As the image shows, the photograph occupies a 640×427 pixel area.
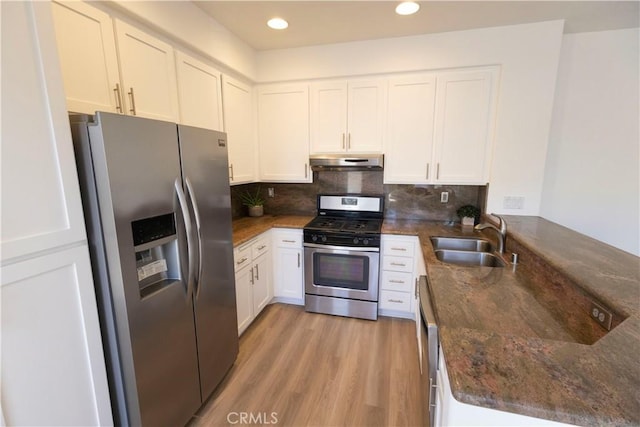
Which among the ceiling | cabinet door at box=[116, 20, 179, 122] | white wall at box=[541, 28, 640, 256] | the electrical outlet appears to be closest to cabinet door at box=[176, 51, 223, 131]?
cabinet door at box=[116, 20, 179, 122]

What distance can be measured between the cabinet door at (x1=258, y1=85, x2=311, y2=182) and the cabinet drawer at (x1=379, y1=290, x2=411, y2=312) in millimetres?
1433

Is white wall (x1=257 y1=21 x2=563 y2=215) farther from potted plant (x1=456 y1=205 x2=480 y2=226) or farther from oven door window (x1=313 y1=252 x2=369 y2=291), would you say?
oven door window (x1=313 y1=252 x2=369 y2=291)

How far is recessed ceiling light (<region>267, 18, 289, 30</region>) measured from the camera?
2160 millimetres

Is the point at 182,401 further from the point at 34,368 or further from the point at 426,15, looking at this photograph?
the point at 426,15

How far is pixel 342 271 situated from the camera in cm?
270

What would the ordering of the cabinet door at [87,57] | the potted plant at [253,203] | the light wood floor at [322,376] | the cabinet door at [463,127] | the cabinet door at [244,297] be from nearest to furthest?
the cabinet door at [87,57] → the light wood floor at [322,376] → the cabinet door at [244,297] → the cabinet door at [463,127] → the potted plant at [253,203]

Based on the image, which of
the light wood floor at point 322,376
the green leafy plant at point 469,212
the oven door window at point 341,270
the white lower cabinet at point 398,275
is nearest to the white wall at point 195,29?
the oven door window at point 341,270

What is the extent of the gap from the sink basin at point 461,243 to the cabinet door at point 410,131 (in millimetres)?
628

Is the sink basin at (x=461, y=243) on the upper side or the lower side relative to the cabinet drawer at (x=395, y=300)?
upper

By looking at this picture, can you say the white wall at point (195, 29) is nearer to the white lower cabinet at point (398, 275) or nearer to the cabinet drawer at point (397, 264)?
the white lower cabinet at point (398, 275)

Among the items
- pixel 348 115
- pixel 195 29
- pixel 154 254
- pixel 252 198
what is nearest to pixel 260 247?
pixel 252 198

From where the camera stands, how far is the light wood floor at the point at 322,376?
1.69 m

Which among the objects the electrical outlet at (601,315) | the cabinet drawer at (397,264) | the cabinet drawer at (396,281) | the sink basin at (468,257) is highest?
the electrical outlet at (601,315)

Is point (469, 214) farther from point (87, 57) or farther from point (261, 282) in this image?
point (87, 57)
